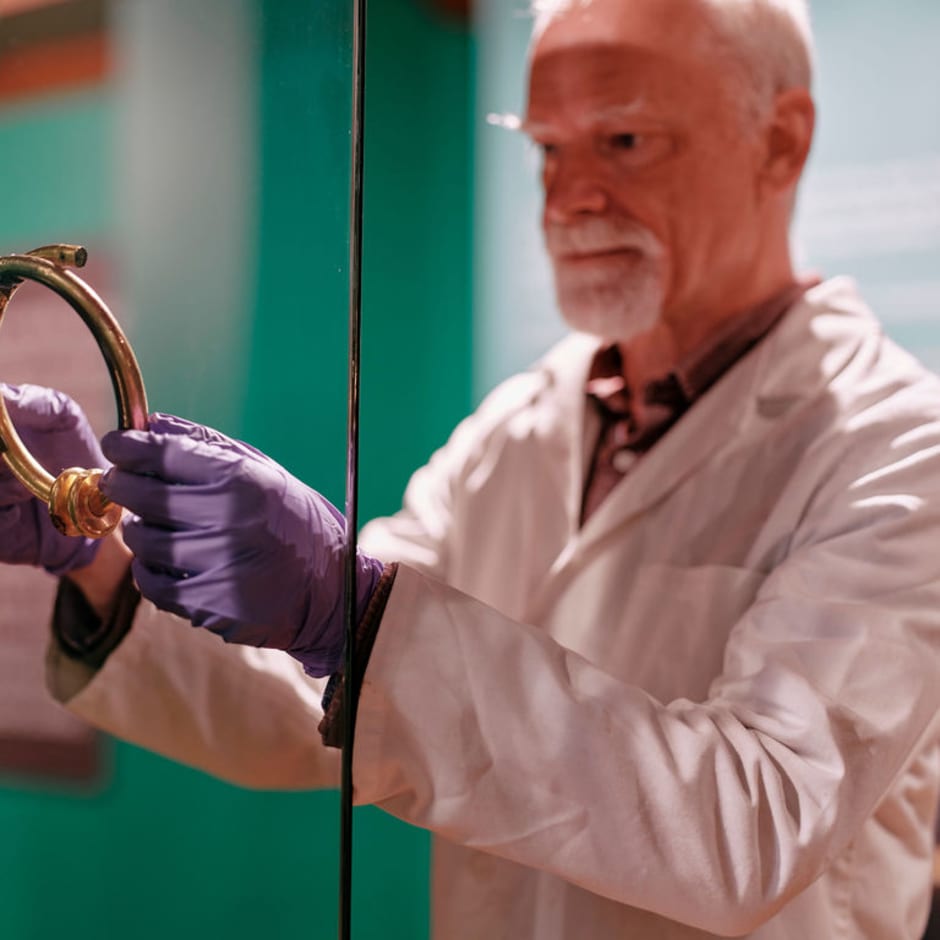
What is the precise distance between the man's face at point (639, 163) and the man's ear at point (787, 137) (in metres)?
0.02

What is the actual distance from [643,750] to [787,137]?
67cm

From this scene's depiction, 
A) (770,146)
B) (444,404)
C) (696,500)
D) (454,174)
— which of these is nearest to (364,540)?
(696,500)

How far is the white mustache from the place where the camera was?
1.04 meters

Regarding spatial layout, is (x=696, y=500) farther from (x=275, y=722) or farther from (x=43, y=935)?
(x=43, y=935)

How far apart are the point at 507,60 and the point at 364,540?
91cm

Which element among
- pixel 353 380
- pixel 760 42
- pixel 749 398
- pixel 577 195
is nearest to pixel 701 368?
pixel 749 398

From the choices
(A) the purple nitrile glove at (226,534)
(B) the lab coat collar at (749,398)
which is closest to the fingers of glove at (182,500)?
(A) the purple nitrile glove at (226,534)

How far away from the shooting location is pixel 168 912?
2.06 ft

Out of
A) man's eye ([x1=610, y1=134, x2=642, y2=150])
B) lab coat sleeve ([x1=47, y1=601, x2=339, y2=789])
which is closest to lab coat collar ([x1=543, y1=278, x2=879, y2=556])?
man's eye ([x1=610, y1=134, x2=642, y2=150])

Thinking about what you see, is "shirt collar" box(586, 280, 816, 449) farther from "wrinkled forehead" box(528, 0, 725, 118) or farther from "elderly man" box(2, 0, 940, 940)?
"wrinkled forehead" box(528, 0, 725, 118)

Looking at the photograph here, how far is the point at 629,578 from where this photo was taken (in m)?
0.98

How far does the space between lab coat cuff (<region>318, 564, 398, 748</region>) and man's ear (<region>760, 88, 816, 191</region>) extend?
0.67 metres

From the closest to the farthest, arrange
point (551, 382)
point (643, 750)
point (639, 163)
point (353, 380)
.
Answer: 1. point (353, 380)
2. point (643, 750)
3. point (639, 163)
4. point (551, 382)

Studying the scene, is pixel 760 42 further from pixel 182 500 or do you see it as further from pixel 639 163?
pixel 182 500
